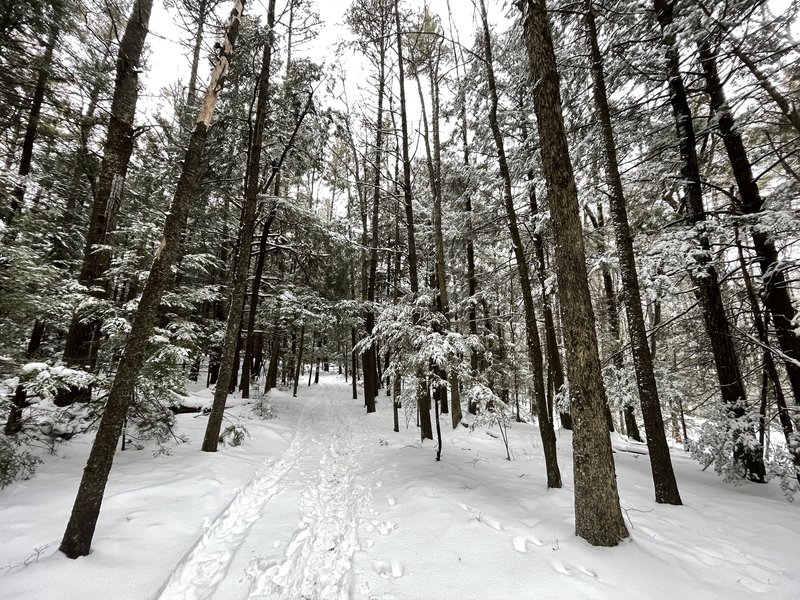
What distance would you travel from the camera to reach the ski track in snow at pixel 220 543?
312 centimetres

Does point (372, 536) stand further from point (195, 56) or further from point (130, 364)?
point (195, 56)

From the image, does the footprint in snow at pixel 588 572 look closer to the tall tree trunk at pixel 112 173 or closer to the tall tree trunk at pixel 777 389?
the tall tree trunk at pixel 777 389

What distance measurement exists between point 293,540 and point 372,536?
1.00 meters

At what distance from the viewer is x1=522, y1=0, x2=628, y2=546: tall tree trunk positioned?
3.68 m

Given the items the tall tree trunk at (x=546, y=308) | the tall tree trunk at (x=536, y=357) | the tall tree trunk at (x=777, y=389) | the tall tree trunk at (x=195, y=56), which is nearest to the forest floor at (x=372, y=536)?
the tall tree trunk at (x=536, y=357)

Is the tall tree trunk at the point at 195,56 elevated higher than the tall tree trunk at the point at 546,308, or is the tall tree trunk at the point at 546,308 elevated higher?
the tall tree trunk at the point at 195,56

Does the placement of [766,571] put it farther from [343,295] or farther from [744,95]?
[343,295]

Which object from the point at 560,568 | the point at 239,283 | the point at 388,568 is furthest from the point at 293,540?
the point at 239,283

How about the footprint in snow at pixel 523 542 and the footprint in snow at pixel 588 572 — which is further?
the footprint in snow at pixel 523 542

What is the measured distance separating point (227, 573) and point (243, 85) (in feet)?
38.1

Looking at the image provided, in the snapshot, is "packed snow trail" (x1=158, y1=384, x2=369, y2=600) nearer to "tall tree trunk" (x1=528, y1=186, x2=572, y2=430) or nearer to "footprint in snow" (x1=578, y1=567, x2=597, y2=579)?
"footprint in snow" (x1=578, y1=567, x2=597, y2=579)

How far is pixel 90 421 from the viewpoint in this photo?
6.55 metres

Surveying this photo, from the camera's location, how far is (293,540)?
412 centimetres

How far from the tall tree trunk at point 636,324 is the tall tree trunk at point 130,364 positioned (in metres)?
6.35
